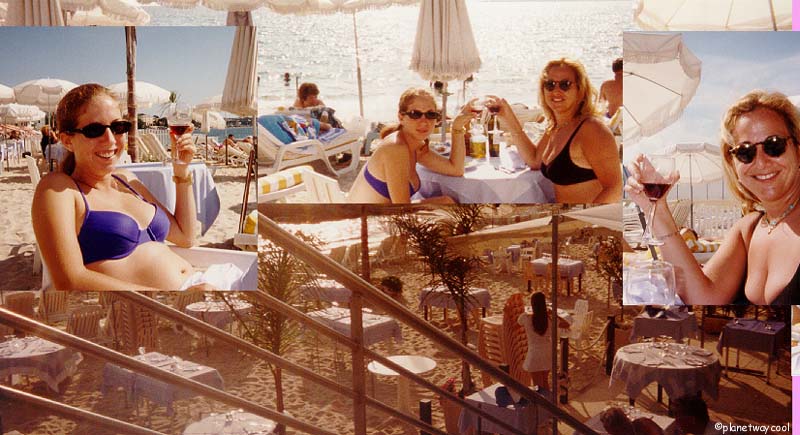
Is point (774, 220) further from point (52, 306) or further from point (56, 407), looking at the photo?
point (52, 306)

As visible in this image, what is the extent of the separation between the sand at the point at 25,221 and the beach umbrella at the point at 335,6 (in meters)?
0.78

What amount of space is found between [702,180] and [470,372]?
1.51m

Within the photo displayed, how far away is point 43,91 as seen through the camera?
13.6ft

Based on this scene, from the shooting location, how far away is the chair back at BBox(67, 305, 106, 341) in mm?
4219

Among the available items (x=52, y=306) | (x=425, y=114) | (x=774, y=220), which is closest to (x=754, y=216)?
(x=774, y=220)

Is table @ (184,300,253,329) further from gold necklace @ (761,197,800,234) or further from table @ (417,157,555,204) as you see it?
gold necklace @ (761,197,800,234)

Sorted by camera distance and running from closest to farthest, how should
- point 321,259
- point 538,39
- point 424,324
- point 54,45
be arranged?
point 321,259 < point 424,324 < point 538,39 < point 54,45

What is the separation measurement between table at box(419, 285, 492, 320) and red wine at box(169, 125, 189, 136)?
1.49 meters

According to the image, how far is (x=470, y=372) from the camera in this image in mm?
4105

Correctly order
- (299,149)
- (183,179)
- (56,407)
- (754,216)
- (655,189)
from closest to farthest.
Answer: (56,407) → (655,189) → (754,216) → (299,149) → (183,179)

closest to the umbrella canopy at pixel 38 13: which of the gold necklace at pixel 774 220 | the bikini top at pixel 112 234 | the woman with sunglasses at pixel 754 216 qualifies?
the bikini top at pixel 112 234

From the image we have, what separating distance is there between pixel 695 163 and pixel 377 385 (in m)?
1.96

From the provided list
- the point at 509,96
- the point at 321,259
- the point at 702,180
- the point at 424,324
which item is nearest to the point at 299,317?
the point at 424,324

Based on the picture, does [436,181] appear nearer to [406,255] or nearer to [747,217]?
[406,255]
